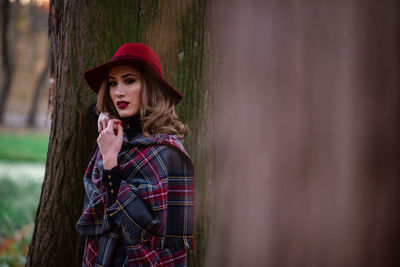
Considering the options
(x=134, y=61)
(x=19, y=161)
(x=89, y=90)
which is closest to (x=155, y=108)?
(x=134, y=61)

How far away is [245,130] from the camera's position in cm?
214

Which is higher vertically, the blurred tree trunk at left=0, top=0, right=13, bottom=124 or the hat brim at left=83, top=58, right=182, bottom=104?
the blurred tree trunk at left=0, top=0, right=13, bottom=124

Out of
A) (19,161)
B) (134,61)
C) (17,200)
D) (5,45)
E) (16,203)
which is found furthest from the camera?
(19,161)

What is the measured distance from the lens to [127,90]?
1.85 metres

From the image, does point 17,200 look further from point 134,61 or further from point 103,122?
point 134,61

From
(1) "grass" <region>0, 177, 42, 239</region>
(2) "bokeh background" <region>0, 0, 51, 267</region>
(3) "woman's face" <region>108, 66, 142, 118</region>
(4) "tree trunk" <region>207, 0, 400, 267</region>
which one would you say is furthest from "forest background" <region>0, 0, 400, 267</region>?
(1) "grass" <region>0, 177, 42, 239</region>

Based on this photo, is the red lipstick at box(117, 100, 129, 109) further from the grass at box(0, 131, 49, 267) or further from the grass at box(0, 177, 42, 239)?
the grass at box(0, 177, 42, 239)

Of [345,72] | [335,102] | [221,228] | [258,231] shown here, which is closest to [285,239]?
[258,231]

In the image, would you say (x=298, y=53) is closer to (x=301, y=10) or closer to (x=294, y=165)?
(x=301, y=10)

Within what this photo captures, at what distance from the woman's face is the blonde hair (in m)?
0.03

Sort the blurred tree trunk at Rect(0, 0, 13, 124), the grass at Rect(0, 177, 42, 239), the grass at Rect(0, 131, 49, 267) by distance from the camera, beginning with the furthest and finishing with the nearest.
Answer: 1. the blurred tree trunk at Rect(0, 0, 13, 124)
2. the grass at Rect(0, 177, 42, 239)
3. the grass at Rect(0, 131, 49, 267)

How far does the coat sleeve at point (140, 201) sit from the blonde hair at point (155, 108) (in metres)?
0.12

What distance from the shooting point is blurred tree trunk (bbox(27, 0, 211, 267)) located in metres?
2.25

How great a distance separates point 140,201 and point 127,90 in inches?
25.1
